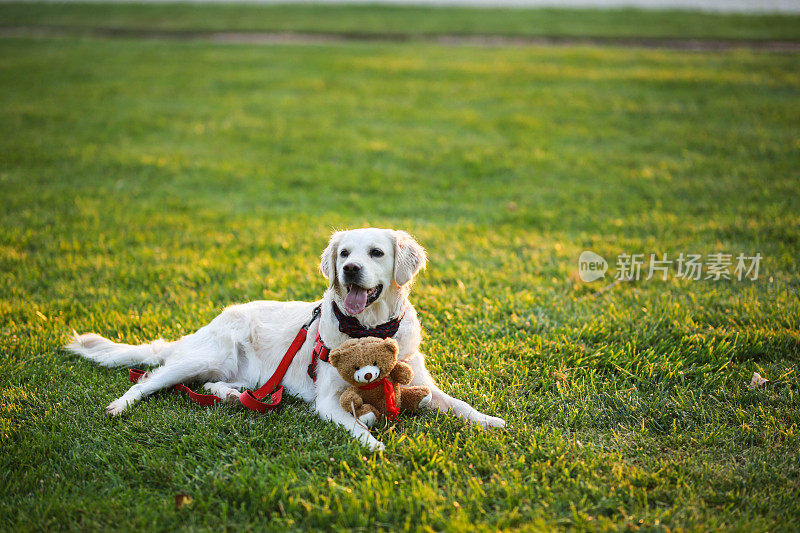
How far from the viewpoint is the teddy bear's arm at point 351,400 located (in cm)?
327

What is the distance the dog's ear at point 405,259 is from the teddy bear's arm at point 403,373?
57 centimetres

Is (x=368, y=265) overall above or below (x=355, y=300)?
above

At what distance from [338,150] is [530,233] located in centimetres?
511

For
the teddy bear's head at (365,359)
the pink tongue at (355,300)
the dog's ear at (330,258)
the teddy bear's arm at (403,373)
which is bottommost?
the teddy bear's arm at (403,373)

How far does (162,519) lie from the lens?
2.74 m

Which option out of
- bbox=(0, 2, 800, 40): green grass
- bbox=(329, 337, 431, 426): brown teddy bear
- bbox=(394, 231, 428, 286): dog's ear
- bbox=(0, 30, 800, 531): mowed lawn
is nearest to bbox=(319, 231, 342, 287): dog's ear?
bbox=(394, 231, 428, 286): dog's ear

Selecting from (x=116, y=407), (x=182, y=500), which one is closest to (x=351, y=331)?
(x=182, y=500)

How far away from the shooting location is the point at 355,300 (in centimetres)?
344

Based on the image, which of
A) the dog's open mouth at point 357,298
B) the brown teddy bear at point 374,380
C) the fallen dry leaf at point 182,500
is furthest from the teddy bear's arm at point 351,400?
the fallen dry leaf at point 182,500

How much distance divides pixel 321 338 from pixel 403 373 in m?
0.67

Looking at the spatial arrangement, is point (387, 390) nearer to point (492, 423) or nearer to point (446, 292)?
point (492, 423)

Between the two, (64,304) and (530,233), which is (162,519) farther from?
(530,233)

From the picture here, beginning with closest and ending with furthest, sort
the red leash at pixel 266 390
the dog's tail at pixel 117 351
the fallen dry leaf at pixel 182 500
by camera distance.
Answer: the fallen dry leaf at pixel 182 500
the red leash at pixel 266 390
the dog's tail at pixel 117 351

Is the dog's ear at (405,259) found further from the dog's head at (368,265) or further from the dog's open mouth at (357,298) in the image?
the dog's open mouth at (357,298)
